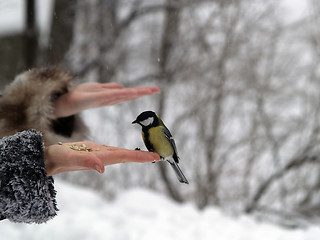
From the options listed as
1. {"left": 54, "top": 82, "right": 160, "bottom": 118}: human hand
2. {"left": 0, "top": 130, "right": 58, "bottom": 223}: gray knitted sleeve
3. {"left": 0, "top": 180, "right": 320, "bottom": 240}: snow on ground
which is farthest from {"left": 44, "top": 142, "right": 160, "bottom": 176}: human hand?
{"left": 0, "top": 180, "right": 320, "bottom": 240}: snow on ground

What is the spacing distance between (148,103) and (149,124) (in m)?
3.01

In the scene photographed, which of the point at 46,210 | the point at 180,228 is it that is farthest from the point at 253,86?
the point at 46,210

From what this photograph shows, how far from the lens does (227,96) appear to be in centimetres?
440

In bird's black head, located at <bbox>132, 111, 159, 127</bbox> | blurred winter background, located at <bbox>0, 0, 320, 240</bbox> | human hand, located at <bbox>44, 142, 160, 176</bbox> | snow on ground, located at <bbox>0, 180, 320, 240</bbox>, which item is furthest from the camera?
blurred winter background, located at <bbox>0, 0, 320, 240</bbox>

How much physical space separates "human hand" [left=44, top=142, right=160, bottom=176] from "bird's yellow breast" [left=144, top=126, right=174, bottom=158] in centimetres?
6

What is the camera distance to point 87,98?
1.26 metres

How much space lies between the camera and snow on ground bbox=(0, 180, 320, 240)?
242 centimetres

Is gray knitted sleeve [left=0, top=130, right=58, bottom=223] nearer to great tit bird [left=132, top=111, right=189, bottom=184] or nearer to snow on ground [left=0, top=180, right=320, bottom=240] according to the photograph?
great tit bird [left=132, top=111, right=189, bottom=184]

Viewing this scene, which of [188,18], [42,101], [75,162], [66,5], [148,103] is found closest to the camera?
[75,162]

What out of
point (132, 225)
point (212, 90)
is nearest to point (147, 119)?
point (132, 225)

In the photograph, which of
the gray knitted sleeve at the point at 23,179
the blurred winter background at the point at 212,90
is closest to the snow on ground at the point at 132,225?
the blurred winter background at the point at 212,90

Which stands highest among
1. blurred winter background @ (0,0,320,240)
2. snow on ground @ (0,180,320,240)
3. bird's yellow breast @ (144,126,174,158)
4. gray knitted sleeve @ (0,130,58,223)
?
blurred winter background @ (0,0,320,240)

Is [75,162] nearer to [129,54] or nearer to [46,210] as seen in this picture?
[46,210]

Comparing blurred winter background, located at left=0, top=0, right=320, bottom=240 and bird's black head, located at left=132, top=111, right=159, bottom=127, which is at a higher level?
blurred winter background, located at left=0, top=0, right=320, bottom=240
